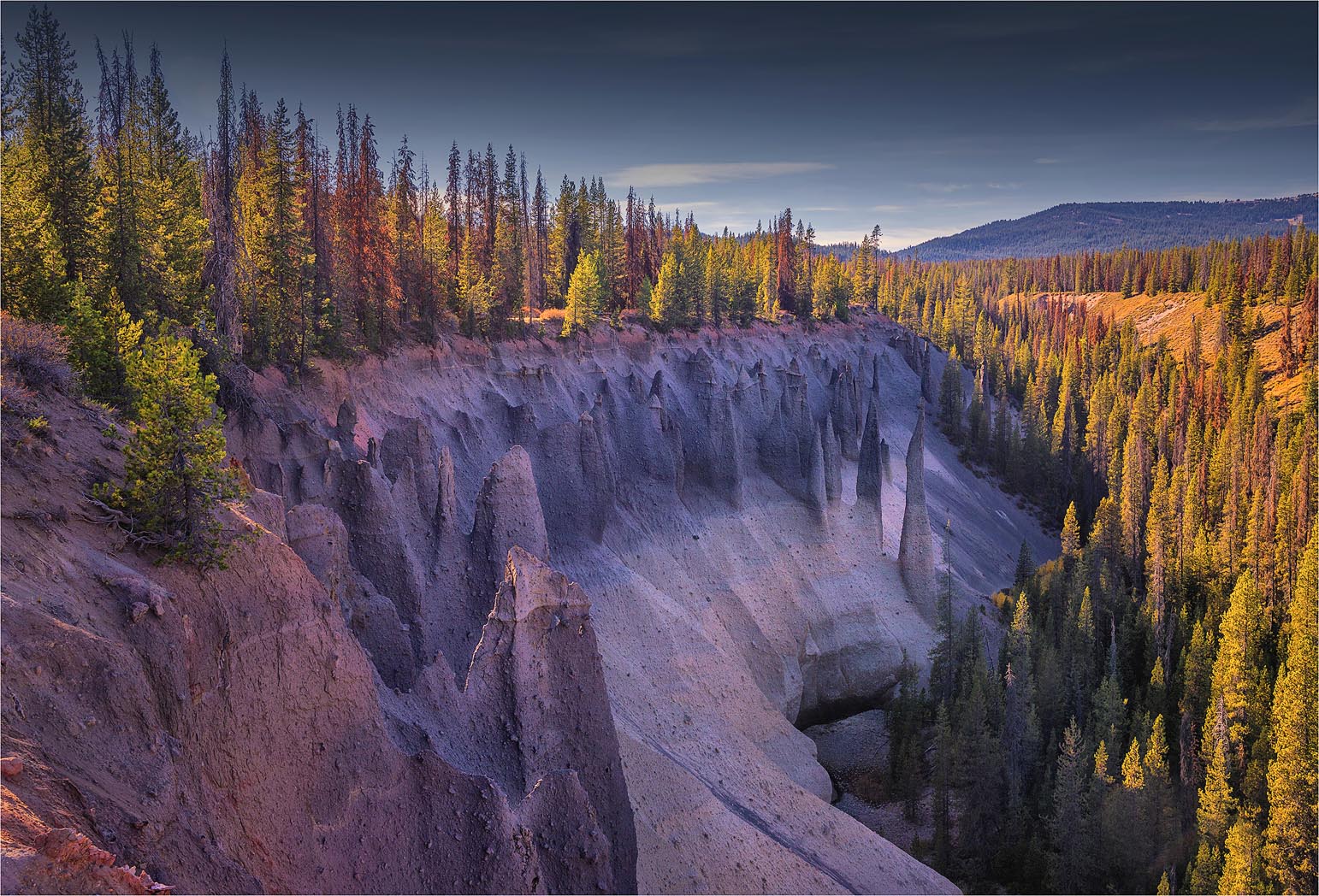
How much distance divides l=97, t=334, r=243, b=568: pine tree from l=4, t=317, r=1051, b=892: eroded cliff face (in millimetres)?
448

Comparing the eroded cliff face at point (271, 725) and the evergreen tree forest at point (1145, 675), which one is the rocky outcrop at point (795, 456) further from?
the eroded cliff face at point (271, 725)

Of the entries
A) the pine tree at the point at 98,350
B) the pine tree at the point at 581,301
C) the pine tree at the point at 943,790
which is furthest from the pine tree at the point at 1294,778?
the pine tree at the point at 581,301

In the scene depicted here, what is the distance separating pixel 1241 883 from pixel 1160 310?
152 meters

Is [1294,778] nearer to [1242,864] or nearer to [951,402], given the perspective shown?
[1242,864]

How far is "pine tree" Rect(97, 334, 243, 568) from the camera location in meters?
10.9

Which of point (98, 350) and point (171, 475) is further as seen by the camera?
point (98, 350)

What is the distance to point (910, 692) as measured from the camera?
135 ft

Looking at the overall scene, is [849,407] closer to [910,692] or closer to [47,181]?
[910,692]

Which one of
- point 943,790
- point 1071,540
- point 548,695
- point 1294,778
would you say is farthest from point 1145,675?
point 548,695

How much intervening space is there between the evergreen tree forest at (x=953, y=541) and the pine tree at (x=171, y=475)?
0.05m

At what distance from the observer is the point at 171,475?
1079cm

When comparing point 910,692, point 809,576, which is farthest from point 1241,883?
point 809,576

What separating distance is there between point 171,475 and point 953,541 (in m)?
58.9

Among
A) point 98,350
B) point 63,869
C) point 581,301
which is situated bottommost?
point 63,869
